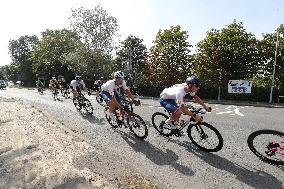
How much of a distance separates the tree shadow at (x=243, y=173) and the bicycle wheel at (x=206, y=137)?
0.70ft

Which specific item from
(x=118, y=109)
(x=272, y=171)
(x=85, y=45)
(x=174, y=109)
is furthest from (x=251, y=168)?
(x=85, y=45)

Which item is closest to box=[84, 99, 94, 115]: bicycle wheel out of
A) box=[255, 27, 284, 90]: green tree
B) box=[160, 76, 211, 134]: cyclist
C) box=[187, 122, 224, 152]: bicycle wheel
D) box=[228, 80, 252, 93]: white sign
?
box=[160, 76, 211, 134]: cyclist

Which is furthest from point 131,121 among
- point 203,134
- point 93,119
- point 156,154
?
point 93,119

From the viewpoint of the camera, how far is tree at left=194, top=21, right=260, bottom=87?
43062 millimetres

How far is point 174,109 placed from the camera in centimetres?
912

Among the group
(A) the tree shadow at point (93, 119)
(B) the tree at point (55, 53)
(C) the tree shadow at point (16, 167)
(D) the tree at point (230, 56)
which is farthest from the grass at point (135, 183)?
(B) the tree at point (55, 53)

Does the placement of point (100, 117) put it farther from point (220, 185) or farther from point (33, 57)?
point (33, 57)

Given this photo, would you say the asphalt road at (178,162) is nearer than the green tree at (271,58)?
Yes

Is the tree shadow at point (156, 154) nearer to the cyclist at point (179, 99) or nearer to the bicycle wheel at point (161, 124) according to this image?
the bicycle wheel at point (161, 124)

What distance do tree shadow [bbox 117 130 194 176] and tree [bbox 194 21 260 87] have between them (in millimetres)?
34766

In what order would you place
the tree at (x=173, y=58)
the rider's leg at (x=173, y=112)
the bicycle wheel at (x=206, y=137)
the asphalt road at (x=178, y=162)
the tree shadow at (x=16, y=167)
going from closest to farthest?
the asphalt road at (x=178, y=162)
the tree shadow at (x=16, y=167)
the bicycle wheel at (x=206, y=137)
the rider's leg at (x=173, y=112)
the tree at (x=173, y=58)

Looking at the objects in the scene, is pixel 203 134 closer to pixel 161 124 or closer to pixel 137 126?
pixel 161 124

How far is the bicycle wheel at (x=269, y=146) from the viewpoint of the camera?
7.06 metres

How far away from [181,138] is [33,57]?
77028 mm
